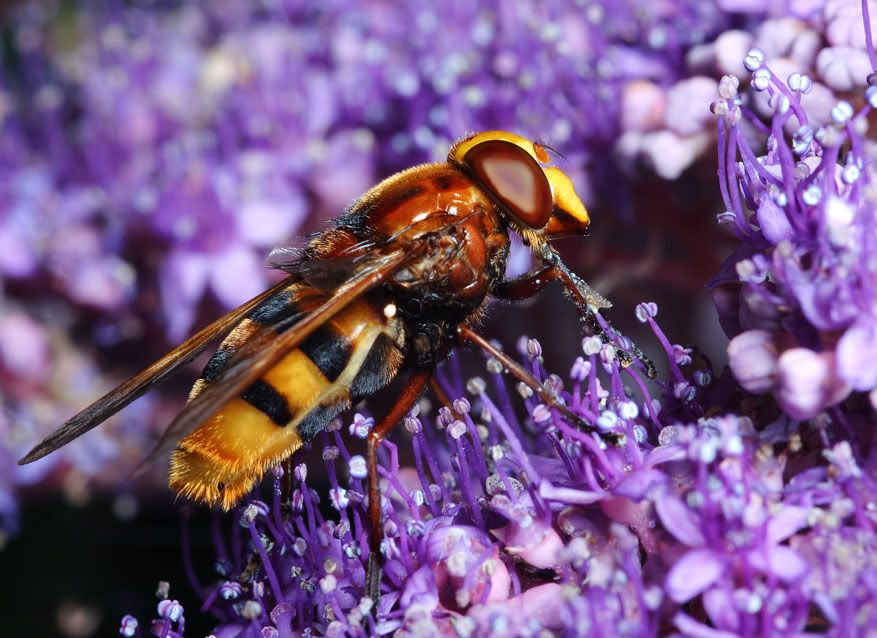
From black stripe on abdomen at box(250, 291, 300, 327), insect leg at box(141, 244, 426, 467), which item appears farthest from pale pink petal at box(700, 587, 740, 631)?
black stripe on abdomen at box(250, 291, 300, 327)

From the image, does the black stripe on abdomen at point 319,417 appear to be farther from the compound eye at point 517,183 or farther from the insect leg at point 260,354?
the compound eye at point 517,183

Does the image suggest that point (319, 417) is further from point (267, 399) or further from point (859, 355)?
point (859, 355)

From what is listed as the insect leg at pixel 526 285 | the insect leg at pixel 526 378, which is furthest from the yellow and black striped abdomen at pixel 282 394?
the insect leg at pixel 526 285

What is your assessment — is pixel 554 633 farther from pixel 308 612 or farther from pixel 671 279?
pixel 671 279

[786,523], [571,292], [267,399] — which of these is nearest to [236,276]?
[267,399]

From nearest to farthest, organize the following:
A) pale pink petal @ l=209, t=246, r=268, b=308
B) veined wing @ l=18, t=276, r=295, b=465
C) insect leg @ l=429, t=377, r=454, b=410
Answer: veined wing @ l=18, t=276, r=295, b=465
insect leg @ l=429, t=377, r=454, b=410
pale pink petal @ l=209, t=246, r=268, b=308

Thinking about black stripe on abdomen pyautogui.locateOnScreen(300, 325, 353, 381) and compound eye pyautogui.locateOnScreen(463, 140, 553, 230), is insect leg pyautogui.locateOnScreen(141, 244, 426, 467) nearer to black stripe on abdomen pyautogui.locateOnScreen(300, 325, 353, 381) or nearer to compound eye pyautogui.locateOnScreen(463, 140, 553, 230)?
black stripe on abdomen pyautogui.locateOnScreen(300, 325, 353, 381)

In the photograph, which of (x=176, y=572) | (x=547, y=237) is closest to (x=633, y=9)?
(x=547, y=237)
